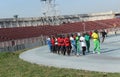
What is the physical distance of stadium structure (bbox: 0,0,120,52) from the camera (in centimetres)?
4735

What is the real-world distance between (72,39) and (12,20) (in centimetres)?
7232

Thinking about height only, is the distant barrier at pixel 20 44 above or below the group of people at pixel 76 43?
below

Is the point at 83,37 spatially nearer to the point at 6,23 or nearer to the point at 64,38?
the point at 64,38

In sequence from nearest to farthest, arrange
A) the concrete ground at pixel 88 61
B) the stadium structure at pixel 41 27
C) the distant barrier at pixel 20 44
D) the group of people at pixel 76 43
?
the concrete ground at pixel 88 61 < the group of people at pixel 76 43 < the distant barrier at pixel 20 44 < the stadium structure at pixel 41 27

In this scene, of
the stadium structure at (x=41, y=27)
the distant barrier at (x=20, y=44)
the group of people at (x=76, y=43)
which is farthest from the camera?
the stadium structure at (x=41, y=27)

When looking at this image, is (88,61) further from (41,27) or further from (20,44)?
(41,27)

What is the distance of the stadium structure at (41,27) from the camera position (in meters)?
47.4

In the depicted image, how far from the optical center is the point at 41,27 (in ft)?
261

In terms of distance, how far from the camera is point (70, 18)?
120 m

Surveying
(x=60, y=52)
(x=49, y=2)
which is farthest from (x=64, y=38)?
A: (x=49, y=2)

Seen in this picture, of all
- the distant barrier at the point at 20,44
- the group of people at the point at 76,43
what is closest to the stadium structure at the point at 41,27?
the distant barrier at the point at 20,44

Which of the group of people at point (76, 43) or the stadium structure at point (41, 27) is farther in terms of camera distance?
the stadium structure at point (41, 27)

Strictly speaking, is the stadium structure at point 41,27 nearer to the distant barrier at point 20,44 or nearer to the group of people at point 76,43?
the distant barrier at point 20,44

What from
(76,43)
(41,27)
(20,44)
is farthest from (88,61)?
(41,27)
